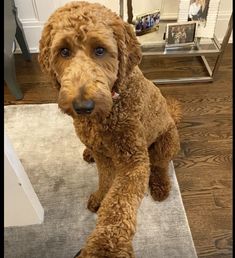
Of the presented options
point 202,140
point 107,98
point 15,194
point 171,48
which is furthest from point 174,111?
point 15,194

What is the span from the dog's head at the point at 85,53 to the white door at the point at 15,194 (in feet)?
0.65

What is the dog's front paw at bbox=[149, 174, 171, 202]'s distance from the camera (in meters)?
1.37

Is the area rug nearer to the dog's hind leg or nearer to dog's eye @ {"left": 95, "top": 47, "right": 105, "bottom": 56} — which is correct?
the dog's hind leg

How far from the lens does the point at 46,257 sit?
4.06 feet

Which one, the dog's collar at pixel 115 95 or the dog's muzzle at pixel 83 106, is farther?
the dog's collar at pixel 115 95

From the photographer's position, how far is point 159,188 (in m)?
1.37

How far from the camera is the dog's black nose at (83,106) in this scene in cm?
78

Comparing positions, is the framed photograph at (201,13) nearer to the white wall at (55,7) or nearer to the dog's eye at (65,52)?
the white wall at (55,7)

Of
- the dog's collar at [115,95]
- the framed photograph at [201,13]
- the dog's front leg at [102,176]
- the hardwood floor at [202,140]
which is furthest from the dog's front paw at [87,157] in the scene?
the framed photograph at [201,13]

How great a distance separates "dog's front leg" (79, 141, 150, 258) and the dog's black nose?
28 cm

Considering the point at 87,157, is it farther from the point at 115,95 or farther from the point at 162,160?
the point at 115,95

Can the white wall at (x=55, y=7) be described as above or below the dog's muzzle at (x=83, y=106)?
below

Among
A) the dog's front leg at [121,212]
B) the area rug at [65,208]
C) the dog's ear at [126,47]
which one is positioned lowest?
the area rug at [65,208]

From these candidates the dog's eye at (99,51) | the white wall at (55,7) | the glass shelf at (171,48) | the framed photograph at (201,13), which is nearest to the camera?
the dog's eye at (99,51)
